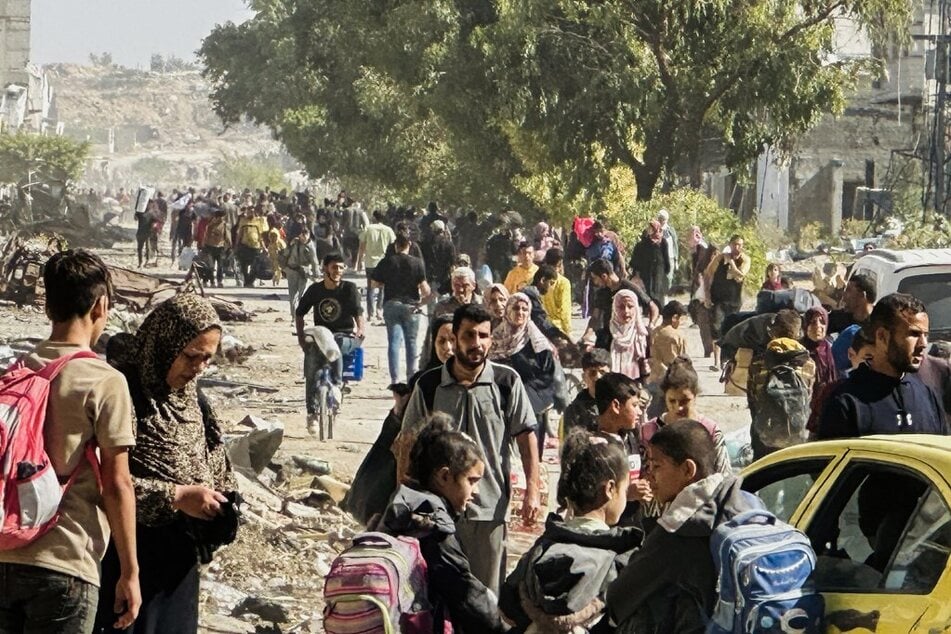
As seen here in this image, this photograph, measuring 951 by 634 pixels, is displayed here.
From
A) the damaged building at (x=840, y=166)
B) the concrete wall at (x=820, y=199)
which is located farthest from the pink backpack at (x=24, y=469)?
the concrete wall at (x=820, y=199)

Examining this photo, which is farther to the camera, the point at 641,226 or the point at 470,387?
the point at 641,226

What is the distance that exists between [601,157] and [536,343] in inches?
905

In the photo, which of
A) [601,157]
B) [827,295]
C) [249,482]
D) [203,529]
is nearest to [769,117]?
[601,157]

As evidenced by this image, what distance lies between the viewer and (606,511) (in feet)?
19.8

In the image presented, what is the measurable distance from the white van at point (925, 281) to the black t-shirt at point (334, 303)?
406cm

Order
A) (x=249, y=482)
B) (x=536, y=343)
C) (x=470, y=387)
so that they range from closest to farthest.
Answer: (x=470, y=387) → (x=536, y=343) → (x=249, y=482)

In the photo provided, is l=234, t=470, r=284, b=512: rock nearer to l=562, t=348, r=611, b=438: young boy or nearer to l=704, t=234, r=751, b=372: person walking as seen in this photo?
l=562, t=348, r=611, b=438: young boy

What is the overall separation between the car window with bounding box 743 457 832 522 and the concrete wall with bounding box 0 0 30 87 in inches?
3866

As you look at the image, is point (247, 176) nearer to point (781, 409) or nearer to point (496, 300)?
point (496, 300)

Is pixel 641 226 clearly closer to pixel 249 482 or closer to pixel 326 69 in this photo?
pixel 249 482

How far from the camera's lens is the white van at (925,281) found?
1455cm

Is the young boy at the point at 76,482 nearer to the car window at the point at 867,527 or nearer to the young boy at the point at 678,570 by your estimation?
the young boy at the point at 678,570

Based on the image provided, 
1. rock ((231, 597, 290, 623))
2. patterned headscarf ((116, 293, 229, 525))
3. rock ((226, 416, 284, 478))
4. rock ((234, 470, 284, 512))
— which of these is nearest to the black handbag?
patterned headscarf ((116, 293, 229, 525))

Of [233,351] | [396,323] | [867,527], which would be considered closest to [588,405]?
[867,527]
